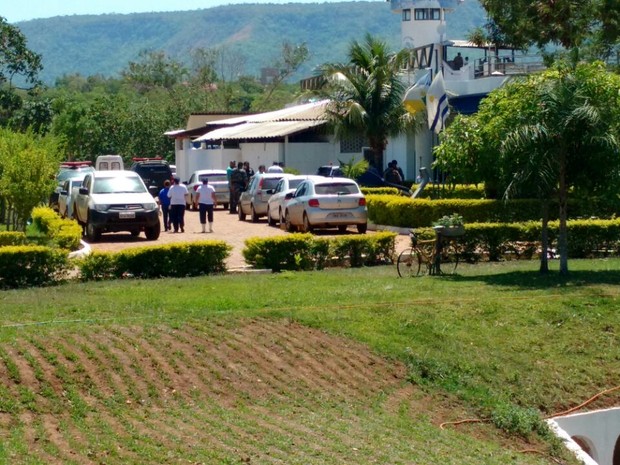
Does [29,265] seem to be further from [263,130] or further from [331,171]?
[263,130]

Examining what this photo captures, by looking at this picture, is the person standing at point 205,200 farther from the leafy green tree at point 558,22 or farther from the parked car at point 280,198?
the leafy green tree at point 558,22

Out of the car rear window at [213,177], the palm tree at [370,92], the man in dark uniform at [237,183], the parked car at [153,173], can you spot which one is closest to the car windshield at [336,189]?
the man in dark uniform at [237,183]

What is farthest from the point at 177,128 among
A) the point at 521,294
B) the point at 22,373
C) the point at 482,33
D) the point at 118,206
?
the point at 22,373

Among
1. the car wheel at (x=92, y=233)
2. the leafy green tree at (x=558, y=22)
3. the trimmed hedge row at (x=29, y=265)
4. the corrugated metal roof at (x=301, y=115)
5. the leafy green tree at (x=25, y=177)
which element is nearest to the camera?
the trimmed hedge row at (x=29, y=265)

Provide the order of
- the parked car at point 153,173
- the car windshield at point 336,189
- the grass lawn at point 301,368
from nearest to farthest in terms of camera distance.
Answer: the grass lawn at point 301,368 → the car windshield at point 336,189 → the parked car at point 153,173

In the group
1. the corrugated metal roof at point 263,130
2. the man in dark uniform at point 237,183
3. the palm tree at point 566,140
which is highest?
the corrugated metal roof at point 263,130

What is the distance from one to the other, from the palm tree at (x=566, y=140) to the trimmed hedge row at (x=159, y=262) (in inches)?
204

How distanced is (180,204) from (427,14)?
35.6 metres

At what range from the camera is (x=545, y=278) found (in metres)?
18.5

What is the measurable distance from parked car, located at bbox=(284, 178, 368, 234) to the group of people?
230 cm

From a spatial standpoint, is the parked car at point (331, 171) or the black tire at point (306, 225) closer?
the black tire at point (306, 225)

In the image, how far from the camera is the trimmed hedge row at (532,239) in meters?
21.7

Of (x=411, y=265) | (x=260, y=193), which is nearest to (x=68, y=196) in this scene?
(x=260, y=193)

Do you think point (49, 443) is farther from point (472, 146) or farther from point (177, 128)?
point (177, 128)
